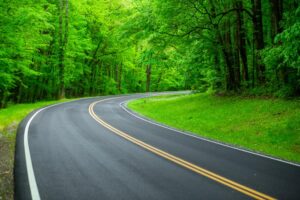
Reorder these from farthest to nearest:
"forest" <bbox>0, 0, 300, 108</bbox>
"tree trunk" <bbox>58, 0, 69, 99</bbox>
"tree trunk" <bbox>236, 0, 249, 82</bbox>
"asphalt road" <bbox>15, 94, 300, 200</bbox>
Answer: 1. "tree trunk" <bbox>58, 0, 69, 99</bbox>
2. "tree trunk" <bbox>236, 0, 249, 82</bbox>
3. "forest" <bbox>0, 0, 300, 108</bbox>
4. "asphalt road" <bbox>15, 94, 300, 200</bbox>

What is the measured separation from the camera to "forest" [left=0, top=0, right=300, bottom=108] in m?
19.7

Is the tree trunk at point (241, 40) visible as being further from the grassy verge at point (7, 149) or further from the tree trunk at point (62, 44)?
the tree trunk at point (62, 44)

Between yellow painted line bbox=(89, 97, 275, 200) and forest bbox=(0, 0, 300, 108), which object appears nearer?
yellow painted line bbox=(89, 97, 275, 200)

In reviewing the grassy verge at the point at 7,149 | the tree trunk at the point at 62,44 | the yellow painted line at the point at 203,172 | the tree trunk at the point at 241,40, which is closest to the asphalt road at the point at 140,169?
the yellow painted line at the point at 203,172

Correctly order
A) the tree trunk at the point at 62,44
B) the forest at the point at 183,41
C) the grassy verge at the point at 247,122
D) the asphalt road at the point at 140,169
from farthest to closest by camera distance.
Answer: the tree trunk at the point at 62,44 → the forest at the point at 183,41 → the grassy verge at the point at 247,122 → the asphalt road at the point at 140,169

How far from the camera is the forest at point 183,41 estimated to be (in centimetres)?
1969

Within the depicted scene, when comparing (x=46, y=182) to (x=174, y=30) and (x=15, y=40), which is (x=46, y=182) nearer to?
(x=15, y=40)

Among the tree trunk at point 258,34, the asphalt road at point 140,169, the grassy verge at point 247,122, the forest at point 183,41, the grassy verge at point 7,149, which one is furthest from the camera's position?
the tree trunk at point 258,34

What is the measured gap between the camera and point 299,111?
674 inches

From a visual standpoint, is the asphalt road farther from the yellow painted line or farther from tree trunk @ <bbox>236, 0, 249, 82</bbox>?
tree trunk @ <bbox>236, 0, 249, 82</bbox>

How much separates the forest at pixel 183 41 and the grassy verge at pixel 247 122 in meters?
1.58

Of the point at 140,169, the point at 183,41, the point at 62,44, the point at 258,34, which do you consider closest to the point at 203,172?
the point at 140,169

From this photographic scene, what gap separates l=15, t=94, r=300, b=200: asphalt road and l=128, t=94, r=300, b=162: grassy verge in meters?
2.20

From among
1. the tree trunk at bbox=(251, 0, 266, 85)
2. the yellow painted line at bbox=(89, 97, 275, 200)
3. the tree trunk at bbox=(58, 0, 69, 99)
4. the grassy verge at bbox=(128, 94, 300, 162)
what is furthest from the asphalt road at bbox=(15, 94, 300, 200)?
the tree trunk at bbox=(58, 0, 69, 99)
